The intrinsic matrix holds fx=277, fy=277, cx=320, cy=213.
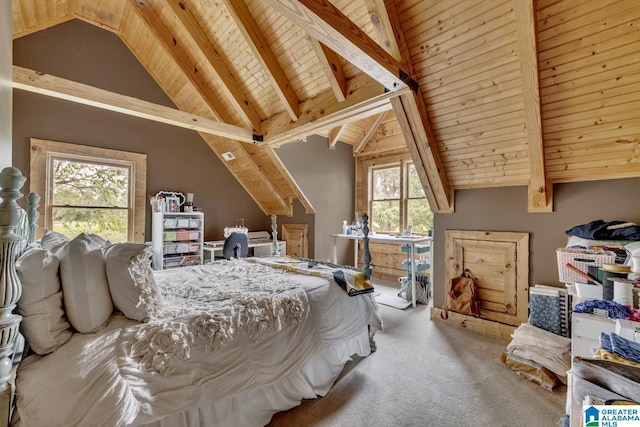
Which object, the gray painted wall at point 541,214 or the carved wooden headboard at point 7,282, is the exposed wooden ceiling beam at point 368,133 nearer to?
the gray painted wall at point 541,214

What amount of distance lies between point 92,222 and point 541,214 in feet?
18.4

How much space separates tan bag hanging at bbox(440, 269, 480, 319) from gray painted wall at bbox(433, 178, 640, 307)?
5.7 inches

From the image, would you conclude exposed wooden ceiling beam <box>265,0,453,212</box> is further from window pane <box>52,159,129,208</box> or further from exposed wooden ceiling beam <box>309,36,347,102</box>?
window pane <box>52,159,129,208</box>

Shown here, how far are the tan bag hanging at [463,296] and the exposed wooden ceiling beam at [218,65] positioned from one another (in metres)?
3.40

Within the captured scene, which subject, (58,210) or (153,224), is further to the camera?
(153,224)

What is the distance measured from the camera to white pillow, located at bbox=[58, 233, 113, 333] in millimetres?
1168

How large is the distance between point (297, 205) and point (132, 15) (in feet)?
11.9

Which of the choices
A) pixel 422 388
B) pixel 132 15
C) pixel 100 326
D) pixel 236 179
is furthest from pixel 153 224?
pixel 422 388

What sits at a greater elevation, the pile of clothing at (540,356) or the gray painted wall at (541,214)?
the gray painted wall at (541,214)

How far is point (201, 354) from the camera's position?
135 centimetres

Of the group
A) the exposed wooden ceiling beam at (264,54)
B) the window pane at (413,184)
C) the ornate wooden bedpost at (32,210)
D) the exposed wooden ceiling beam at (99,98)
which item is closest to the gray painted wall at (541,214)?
the window pane at (413,184)

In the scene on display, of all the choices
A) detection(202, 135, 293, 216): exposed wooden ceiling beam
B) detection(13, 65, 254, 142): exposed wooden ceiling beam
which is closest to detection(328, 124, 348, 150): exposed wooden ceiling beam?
detection(202, 135, 293, 216): exposed wooden ceiling beam

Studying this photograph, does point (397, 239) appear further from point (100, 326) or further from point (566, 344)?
point (100, 326)

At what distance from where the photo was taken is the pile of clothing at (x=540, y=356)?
2012mm
